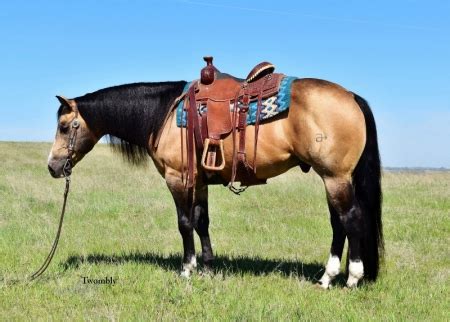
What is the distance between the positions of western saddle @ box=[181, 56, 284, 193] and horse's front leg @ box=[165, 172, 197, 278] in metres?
0.15

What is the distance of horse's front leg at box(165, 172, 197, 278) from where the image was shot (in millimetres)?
5637

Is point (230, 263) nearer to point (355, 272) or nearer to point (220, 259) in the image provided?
point (220, 259)

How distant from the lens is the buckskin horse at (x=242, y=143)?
4.93 metres

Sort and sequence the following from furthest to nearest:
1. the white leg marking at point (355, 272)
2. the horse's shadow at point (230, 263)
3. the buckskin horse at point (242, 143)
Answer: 1. the horse's shadow at point (230, 263)
2. the white leg marking at point (355, 272)
3. the buckskin horse at point (242, 143)

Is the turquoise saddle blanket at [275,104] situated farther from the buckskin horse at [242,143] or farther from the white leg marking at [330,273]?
the white leg marking at [330,273]

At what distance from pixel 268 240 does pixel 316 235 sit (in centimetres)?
88

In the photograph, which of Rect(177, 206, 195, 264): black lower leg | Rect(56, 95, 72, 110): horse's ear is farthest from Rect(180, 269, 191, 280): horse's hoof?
Rect(56, 95, 72, 110): horse's ear

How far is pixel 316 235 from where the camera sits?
8164mm

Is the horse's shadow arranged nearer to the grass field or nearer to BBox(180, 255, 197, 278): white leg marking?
the grass field

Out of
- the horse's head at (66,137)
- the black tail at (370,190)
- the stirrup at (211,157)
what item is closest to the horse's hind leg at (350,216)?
the black tail at (370,190)

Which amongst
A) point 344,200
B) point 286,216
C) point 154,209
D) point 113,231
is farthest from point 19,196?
point 344,200

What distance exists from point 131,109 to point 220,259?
2.38m

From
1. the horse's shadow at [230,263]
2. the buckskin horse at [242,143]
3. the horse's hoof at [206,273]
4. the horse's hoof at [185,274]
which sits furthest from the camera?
the horse's shadow at [230,263]

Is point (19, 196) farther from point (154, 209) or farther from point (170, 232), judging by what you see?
point (170, 232)
